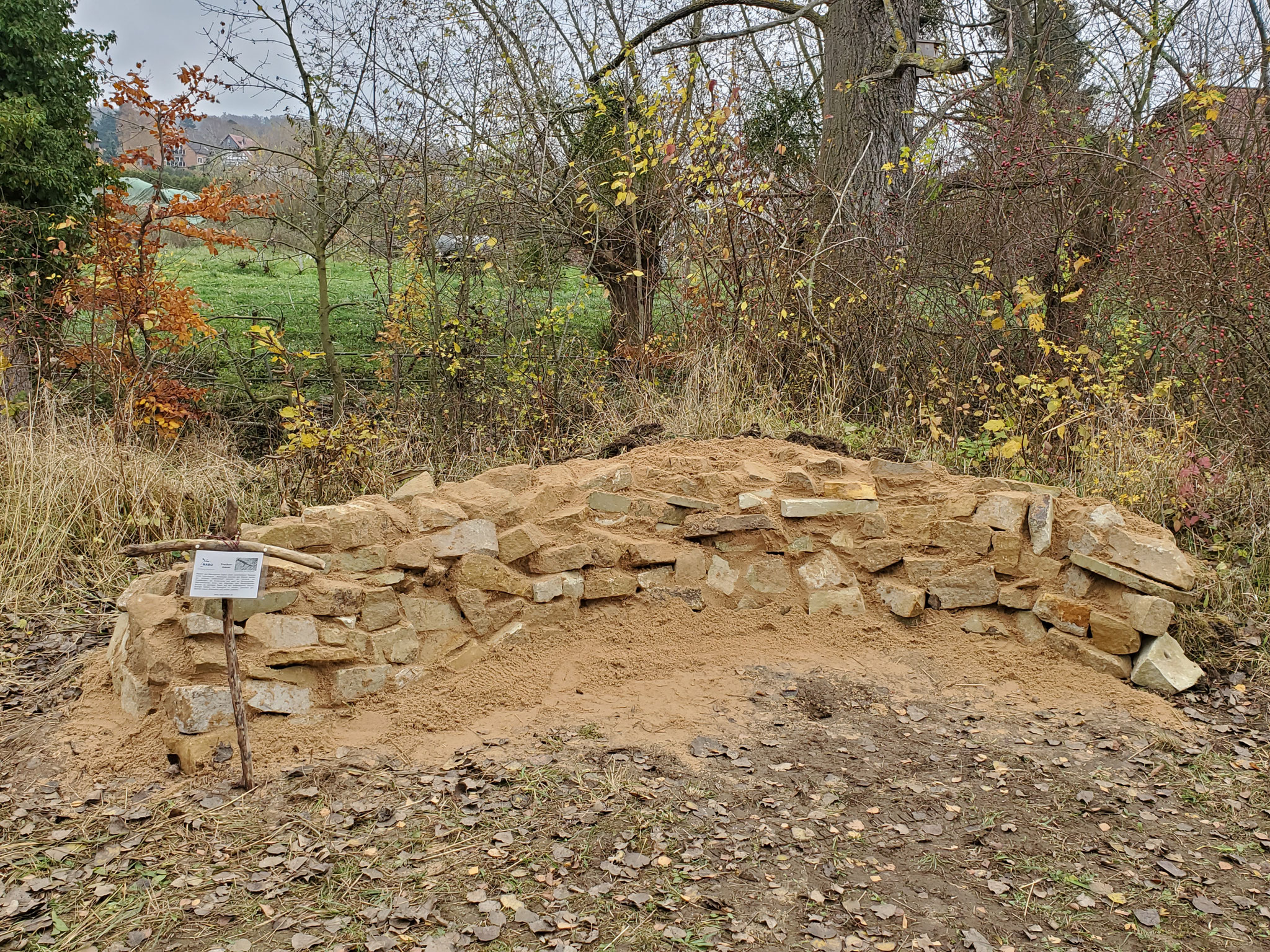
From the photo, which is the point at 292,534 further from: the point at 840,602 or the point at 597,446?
the point at 840,602

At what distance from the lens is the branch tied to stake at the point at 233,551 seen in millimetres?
3229

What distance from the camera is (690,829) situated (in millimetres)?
3160

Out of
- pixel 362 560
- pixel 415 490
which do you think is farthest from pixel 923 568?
pixel 362 560

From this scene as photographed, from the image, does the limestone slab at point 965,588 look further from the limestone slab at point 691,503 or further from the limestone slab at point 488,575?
the limestone slab at point 488,575

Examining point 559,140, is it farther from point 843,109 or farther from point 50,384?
point 50,384

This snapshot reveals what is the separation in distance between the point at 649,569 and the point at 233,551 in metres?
2.13

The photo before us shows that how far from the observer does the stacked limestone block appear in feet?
12.6

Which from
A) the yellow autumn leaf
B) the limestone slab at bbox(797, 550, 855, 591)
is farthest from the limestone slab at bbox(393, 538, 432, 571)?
the yellow autumn leaf

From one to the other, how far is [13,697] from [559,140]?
664 centimetres

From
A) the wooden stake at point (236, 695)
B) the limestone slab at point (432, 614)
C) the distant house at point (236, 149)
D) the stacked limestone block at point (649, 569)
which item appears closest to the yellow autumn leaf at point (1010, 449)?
the stacked limestone block at point (649, 569)

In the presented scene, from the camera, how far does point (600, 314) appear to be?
1212cm

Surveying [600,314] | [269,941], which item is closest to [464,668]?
[269,941]

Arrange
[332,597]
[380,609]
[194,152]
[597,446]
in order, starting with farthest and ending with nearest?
[194,152] < [597,446] < [380,609] < [332,597]

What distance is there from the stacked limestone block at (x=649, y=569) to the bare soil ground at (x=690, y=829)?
0.32 m
